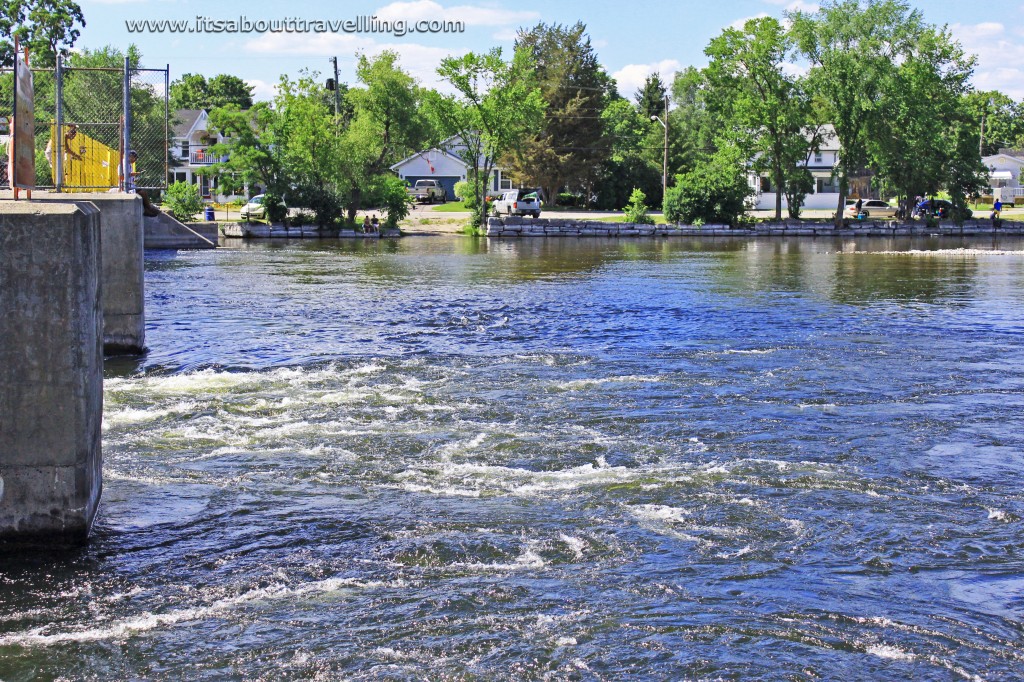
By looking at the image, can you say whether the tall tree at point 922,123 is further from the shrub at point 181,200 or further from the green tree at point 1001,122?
the green tree at point 1001,122

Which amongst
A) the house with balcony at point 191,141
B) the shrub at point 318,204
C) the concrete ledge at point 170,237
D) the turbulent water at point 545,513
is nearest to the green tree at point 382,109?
the shrub at point 318,204

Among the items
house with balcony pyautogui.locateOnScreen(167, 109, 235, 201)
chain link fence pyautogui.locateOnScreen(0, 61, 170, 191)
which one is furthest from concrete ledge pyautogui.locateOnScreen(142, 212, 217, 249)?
house with balcony pyautogui.locateOnScreen(167, 109, 235, 201)

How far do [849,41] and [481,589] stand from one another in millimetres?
71259

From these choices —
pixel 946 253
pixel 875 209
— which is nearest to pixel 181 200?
pixel 946 253

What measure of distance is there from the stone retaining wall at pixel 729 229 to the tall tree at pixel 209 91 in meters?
70.4

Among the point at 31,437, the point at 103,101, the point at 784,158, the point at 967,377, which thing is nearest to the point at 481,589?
the point at 31,437

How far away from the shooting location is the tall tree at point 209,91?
129625 mm

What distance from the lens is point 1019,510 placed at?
10.5m

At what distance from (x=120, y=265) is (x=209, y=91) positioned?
129m

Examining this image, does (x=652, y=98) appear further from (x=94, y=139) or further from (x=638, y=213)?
(x=94, y=139)

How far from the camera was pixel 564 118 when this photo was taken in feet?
293

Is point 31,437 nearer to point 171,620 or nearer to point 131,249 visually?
point 171,620

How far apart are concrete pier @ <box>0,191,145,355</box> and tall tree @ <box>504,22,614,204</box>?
6926cm

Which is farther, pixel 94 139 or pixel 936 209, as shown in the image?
pixel 936 209
